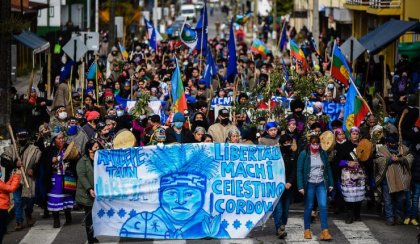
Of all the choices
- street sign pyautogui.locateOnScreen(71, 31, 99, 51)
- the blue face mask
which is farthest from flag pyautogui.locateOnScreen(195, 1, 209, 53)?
the blue face mask

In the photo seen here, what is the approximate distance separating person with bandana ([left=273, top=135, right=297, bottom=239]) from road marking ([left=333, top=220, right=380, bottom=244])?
93 centimetres

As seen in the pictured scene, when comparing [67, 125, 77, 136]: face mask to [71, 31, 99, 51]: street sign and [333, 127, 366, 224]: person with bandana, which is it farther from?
[71, 31, 99, 51]: street sign

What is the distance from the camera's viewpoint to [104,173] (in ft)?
55.9

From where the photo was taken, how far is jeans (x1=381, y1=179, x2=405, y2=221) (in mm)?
18750

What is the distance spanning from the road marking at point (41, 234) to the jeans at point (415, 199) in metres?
5.24

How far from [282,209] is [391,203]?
223 centimetres

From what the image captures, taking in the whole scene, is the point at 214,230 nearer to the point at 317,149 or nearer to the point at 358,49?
the point at 317,149

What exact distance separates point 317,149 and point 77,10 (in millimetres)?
51894

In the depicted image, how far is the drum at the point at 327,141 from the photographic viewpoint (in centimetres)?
1900

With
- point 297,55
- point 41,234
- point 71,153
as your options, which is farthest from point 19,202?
point 297,55

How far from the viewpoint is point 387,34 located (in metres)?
33.8

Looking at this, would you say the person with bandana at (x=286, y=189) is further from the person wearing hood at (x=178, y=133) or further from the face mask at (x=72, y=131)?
the face mask at (x=72, y=131)

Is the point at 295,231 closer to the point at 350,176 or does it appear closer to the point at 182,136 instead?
the point at 350,176

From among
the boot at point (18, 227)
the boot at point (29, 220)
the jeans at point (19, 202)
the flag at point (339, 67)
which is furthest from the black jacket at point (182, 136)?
the flag at point (339, 67)
